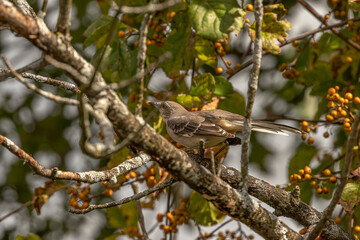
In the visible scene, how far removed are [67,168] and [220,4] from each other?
10.8ft

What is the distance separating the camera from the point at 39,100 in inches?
→ 267

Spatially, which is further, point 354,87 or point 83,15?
point 83,15

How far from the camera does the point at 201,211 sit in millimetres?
4723

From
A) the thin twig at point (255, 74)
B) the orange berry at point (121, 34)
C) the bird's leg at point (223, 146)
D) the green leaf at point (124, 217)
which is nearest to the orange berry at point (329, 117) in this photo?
the bird's leg at point (223, 146)

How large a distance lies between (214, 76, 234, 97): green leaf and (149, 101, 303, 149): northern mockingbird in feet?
1.01

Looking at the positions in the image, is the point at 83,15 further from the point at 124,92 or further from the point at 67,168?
the point at 67,168

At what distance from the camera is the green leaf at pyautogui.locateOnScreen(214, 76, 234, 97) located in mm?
4543

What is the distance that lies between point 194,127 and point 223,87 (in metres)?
0.48

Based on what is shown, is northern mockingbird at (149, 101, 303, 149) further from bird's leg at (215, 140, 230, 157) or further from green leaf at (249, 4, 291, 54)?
green leaf at (249, 4, 291, 54)

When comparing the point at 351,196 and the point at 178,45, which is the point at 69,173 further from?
the point at 351,196

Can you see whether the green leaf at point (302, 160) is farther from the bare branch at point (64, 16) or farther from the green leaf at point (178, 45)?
the bare branch at point (64, 16)

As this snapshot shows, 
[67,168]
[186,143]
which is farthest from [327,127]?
[67,168]

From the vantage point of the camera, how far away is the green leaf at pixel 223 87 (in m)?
4.54

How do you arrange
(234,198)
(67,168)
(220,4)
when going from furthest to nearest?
(67,168) → (220,4) → (234,198)
